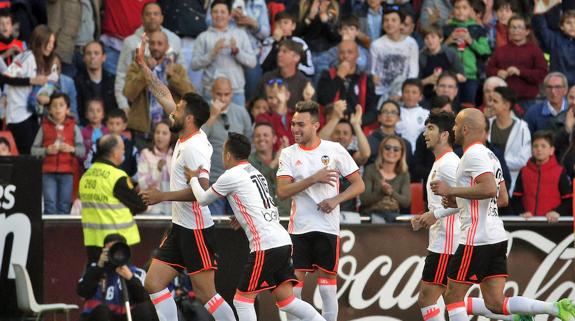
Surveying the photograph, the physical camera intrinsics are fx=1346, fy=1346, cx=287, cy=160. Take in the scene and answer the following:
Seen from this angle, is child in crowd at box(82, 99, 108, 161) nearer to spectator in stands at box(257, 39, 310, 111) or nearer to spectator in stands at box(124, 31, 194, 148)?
spectator in stands at box(124, 31, 194, 148)

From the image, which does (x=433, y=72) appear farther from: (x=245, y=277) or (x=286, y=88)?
(x=245, y=277)

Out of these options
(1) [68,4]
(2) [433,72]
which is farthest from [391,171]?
(1) [68,4]

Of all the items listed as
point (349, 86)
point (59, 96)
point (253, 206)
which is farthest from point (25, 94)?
point (253, 206)

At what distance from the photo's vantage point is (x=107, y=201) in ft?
47.1

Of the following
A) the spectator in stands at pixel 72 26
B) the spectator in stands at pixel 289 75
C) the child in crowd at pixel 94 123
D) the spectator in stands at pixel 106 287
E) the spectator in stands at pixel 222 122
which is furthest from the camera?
the spectator in stands at pixel 72 26

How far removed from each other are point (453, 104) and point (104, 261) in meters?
6.73

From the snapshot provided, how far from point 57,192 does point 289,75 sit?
11.8 feet

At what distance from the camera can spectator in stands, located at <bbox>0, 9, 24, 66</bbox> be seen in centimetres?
1766

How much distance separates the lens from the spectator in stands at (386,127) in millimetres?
17359

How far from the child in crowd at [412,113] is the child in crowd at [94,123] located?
390 centimetres

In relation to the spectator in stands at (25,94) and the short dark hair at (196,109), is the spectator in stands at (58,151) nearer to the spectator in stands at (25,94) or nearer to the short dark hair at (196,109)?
the spectator in stands at (25,94)

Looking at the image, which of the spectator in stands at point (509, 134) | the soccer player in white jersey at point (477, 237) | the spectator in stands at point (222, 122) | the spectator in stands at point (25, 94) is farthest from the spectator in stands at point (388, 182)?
the spectator in stands at point (25, 94)

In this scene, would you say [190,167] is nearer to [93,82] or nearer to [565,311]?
[565,311]

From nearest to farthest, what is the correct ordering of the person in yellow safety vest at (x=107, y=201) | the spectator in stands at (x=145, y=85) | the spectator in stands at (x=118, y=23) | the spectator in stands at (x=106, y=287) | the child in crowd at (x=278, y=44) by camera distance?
1. the spectator in stands at (x=106, y=287)
2. the person in yellow safety vest at (x=107, y=201)
3. the spectator in stands at (x=145, y=85)
4. the child in crowd at (x=278, y=44)
5. the spectator in stands at (x=118, y=23)
